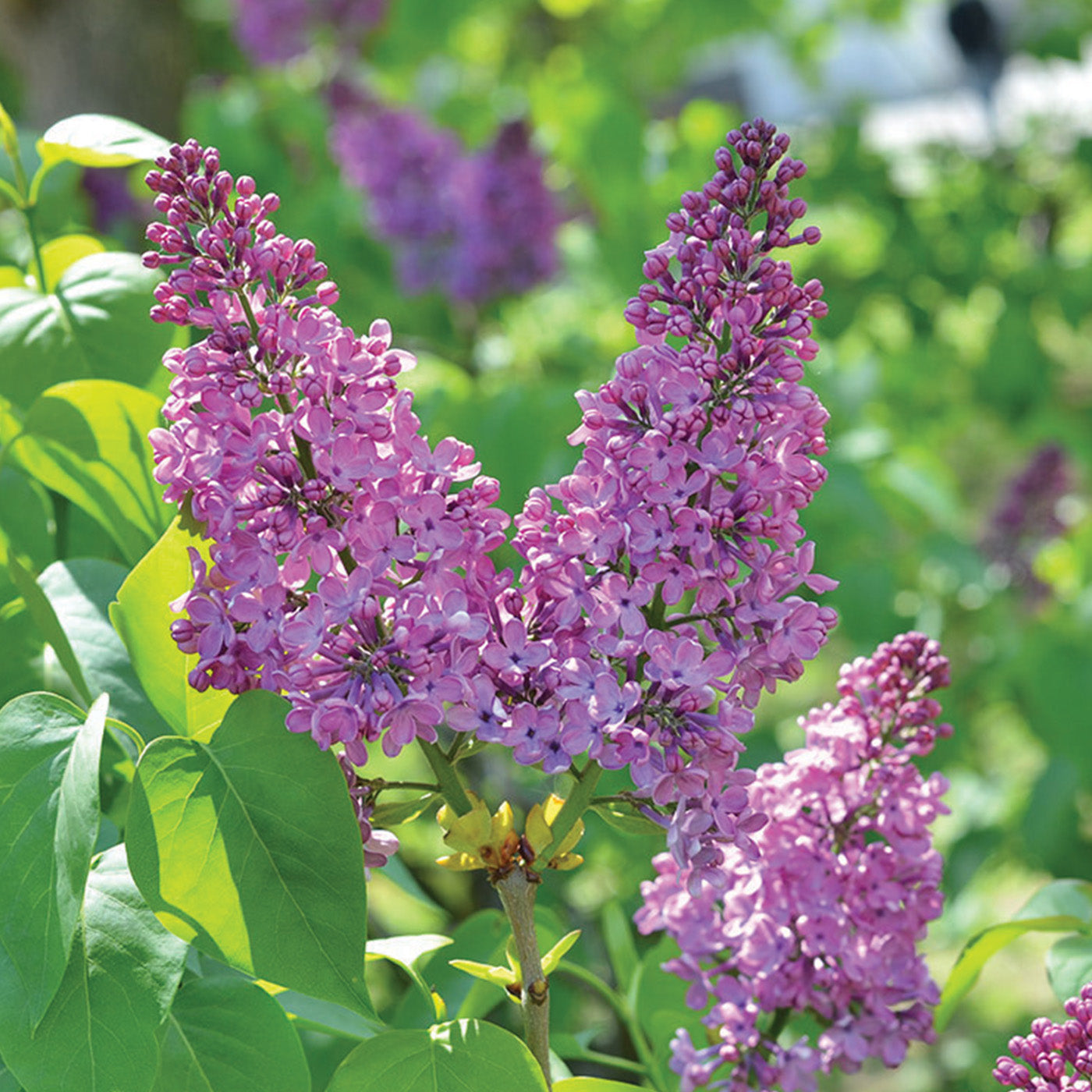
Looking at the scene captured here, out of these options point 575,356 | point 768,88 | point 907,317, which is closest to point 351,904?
point 575,356

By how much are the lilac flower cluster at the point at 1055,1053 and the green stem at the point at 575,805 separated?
5.9 inches

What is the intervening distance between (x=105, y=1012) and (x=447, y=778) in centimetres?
13

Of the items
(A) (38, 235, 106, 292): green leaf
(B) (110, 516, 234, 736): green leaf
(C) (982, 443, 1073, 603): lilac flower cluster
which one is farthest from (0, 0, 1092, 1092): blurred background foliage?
(B) (110, 516, 234, 736): green leaf

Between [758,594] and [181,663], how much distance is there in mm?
190

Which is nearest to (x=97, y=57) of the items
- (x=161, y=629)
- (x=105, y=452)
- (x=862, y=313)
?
(x=862, y=313)

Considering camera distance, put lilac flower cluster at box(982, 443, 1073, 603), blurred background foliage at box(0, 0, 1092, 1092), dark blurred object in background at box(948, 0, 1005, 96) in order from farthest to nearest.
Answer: dark blurred object in background at box(948, 0, 1005, 96)
lilac flower cluster at box(982, 443, 1073, 603)
blurred background foliage at box(0, 0, 1092, 1092)

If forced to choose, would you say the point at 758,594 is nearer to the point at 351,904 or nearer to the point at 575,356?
the point at 351,904

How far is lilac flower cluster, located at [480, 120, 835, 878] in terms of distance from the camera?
1.38 ft

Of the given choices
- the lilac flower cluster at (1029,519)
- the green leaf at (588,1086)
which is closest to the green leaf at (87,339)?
the green leaf at (588,1086)

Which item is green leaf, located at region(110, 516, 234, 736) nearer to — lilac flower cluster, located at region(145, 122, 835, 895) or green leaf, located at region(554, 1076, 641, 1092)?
lilac flower cluster, located at region(145, 122, 835, 895)

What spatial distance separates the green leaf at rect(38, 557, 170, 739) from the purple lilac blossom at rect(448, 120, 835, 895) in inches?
6.8

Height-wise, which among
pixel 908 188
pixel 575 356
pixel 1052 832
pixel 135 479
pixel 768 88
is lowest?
pixel 135 479

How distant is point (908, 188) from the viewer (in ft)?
7.98

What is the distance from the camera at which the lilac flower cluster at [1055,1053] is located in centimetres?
42
